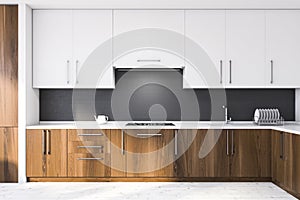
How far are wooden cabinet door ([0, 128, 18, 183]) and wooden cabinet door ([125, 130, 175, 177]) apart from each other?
138 centimetres

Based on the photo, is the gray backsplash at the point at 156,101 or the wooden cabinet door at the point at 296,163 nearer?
the wooden cabinet door at the point at 296,163

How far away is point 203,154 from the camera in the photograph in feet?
17.6

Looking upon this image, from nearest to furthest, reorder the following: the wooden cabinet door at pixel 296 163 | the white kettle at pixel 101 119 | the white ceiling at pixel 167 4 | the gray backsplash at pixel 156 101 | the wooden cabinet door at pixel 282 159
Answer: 1. the wooden cabinet door at pixel 296 163
2. the wooden cabinet door at pixel 282 159
3. the white ceiling at pixel 167 4
4. the white kettle at pixel 101 119
5. the gray backsplash at pixel 156 101

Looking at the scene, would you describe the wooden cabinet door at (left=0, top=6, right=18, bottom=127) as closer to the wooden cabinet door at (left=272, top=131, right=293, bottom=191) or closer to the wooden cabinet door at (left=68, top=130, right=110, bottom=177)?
the wooden cabinet door at (left=68, top=130, right=110, bottom=177)

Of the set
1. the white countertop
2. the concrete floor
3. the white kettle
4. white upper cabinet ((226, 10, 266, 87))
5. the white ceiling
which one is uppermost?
the white ceiling

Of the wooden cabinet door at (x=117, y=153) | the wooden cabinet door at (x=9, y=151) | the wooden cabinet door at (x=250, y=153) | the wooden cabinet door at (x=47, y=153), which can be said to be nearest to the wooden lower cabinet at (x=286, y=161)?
the wooden cabinet door at (x=250, y=153)

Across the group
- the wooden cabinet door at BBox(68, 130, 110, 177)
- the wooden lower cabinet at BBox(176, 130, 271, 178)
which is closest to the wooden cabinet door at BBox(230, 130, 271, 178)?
the wooden lower cabinet at BBox(176, 130, 271, 178)

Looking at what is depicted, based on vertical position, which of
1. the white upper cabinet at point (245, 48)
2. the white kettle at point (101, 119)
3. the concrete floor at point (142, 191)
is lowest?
the concrete floor at point (142, 191)

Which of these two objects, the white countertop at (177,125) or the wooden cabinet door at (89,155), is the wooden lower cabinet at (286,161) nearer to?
the white countertop at (177,125)

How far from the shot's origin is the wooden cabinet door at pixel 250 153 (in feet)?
17.6

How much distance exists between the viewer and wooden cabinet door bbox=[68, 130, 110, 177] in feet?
17.7

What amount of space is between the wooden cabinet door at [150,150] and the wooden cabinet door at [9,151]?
138 cm

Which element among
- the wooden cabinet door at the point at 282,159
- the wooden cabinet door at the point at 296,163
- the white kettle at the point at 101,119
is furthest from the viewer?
the white kettle at the point at 101,119

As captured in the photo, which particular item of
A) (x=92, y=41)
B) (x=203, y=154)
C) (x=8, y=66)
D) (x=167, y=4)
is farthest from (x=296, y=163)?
(x=8, y=66)
